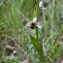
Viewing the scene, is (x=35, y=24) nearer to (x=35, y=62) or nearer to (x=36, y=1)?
(x=36, y=1)

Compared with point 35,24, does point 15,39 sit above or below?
below

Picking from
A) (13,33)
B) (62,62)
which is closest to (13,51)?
(13,33)

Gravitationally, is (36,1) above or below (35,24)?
above

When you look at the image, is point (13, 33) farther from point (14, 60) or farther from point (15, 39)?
point (14, 60)

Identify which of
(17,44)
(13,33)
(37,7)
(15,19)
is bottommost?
(17,44)

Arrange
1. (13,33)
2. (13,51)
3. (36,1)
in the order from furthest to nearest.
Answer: (13,33)
(13,51)
(36,1)

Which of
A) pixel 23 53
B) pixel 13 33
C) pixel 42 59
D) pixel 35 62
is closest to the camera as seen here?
pixel 42 59

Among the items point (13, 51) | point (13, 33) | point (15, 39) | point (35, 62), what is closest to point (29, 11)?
point (13, 33)

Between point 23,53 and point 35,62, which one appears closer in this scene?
point 35,62

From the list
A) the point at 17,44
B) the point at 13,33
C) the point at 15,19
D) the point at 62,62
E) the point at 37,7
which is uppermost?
the point at 37,7
